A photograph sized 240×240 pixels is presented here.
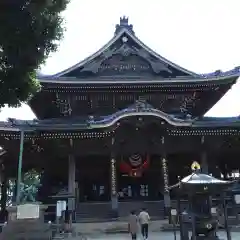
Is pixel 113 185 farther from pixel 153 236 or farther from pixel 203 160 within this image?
pixel 203 160

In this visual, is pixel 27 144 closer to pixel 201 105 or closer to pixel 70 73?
pixel 70 73

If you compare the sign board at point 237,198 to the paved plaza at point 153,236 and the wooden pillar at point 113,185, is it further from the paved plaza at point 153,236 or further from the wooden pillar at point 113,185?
the wooden pillar at point 113,185

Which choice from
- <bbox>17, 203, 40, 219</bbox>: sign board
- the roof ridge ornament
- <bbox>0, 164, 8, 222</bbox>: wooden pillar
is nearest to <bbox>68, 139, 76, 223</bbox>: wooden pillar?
<bbox>17, 203, 40, 219</bbox>: sign board

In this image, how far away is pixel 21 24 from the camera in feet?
28.5

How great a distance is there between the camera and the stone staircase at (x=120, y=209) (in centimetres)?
2155

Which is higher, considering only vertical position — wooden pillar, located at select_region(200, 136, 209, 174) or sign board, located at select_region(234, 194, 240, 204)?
wooden pillar, located at select_region(200, 136, 209, 174)

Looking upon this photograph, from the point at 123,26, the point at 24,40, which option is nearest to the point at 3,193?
the point at 123,26

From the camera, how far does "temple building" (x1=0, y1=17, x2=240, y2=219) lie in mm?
21891

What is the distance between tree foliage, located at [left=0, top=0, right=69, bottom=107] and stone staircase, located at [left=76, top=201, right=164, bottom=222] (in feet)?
43.4

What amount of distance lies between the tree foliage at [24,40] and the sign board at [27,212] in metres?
7.00

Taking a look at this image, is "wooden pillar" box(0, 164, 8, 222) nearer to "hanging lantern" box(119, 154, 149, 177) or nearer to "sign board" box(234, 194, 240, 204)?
"hanging lantern" box(119, 154, 149, 177)

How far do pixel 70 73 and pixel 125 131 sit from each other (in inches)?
259

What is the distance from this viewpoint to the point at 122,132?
22.8 meters

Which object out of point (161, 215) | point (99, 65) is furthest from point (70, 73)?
point (161, 215)
